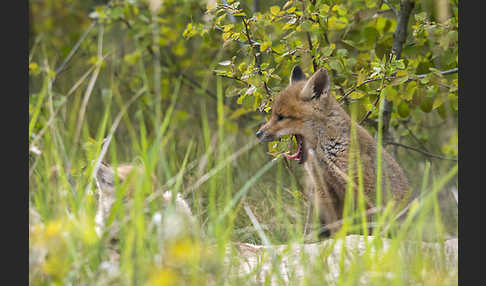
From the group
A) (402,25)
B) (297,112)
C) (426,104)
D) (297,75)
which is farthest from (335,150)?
(402,25)

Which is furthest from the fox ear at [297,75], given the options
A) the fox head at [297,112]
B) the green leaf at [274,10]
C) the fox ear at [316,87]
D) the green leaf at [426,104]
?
the green leaf at [426,104]

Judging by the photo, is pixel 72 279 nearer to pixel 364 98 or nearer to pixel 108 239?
pixel 108 239

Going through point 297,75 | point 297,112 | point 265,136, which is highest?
point 297,75

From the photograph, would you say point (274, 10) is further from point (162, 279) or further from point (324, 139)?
point (162, 279)

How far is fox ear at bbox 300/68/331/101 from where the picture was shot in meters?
4.48

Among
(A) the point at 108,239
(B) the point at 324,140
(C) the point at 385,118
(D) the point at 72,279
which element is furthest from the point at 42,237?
(C) the point at 385,118

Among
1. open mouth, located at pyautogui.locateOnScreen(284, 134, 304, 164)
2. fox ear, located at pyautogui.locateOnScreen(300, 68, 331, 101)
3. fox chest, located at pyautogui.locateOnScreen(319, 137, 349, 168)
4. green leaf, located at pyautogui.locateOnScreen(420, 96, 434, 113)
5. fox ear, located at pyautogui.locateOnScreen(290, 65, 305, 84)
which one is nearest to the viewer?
fox ear, located at pyautogui.locateOnScreen(300, 68, 331, 101)

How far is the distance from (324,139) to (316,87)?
412 millimetres

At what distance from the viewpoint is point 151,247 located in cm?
279

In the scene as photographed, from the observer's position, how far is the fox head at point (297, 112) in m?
4.59

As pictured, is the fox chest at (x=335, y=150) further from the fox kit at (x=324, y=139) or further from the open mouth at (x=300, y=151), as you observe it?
the open mouth at (x=300, y=151)

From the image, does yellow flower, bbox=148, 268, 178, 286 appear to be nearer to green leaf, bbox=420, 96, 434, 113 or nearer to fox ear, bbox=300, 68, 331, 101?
fox ear, bbox=300, 68, 331, 101

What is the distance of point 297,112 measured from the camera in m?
4.63

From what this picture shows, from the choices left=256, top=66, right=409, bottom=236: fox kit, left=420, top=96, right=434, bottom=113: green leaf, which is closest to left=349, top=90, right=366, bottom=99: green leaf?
left=256, top=66, right=409, bottom=236: fox kit
